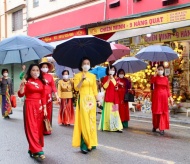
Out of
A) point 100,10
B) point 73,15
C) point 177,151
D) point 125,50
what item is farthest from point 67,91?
point 73,15

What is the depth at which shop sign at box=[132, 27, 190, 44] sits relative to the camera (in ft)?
40.9

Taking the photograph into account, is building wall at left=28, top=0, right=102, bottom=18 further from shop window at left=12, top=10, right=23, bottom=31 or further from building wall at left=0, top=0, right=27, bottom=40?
shop window at left=12, top=10, right=23, bottom=31

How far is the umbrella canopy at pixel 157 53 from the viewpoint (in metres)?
9.11

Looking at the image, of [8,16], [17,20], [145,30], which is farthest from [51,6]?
[145,30]

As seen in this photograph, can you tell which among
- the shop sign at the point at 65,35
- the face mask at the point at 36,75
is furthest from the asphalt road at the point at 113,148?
the shop sign at the point at 65,35

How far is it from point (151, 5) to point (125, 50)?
11.1ft

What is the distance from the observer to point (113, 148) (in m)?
6.91

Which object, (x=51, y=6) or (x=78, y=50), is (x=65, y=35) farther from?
(x=78, y=50)

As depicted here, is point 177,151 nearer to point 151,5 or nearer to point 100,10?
point 151,5

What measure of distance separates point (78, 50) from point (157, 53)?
3.23 meters

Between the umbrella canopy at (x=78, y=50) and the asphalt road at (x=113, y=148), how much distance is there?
5.71 feet

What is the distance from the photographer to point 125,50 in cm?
1117

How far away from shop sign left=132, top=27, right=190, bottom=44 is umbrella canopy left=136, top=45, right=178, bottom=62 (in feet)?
11.0

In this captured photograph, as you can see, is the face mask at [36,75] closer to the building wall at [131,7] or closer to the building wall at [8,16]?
the building wall at [131,7]
